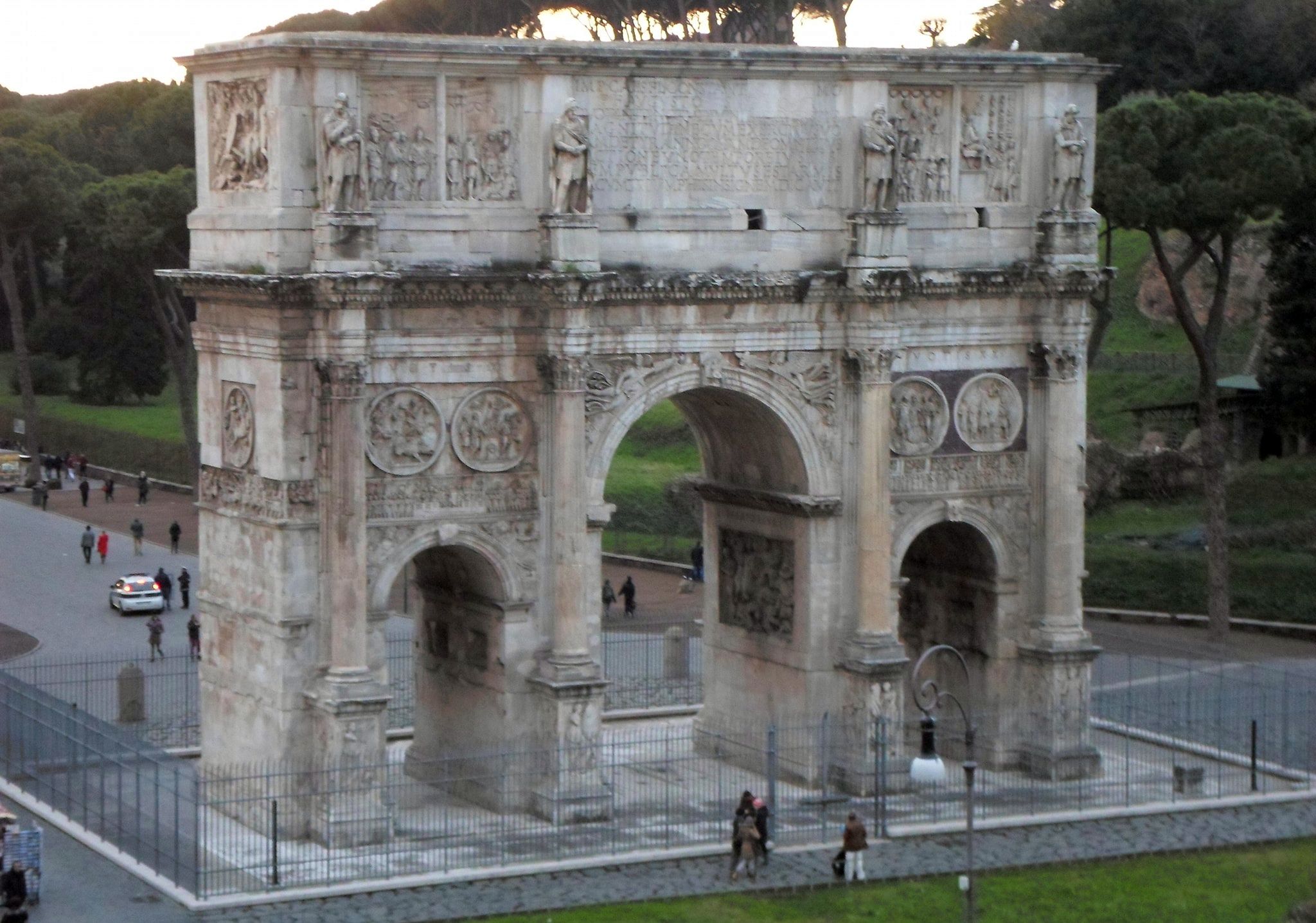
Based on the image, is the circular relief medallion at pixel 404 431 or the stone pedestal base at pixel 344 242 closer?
the stone pedestal base at pixel 344 242

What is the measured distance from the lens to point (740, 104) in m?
35.1

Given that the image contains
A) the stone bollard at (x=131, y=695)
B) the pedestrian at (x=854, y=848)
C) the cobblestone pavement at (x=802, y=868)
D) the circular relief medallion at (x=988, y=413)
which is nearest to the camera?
the cobblestone pavement at (x=802, y=868)

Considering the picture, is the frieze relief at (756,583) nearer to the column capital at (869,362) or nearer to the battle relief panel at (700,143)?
the column capital at (869,362)

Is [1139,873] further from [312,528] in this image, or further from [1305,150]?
[1305,150]

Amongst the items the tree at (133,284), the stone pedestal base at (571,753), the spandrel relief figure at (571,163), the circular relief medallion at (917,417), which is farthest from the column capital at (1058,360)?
the tree at (133,284)

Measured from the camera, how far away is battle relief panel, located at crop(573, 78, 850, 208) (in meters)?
34.2

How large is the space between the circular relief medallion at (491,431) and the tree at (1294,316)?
80.3 ft

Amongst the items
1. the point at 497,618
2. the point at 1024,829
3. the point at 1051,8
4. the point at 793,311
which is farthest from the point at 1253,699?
the point at 1051,8

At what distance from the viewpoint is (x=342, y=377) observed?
1272 inches

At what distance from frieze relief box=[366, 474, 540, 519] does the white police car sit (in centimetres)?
2032

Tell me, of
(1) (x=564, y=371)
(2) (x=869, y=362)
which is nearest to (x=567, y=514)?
(1) (x=564, y=371)

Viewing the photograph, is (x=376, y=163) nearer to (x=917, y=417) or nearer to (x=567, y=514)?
(x=567, y=514)

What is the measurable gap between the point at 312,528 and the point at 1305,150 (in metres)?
24.6

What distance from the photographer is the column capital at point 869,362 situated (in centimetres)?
3550
